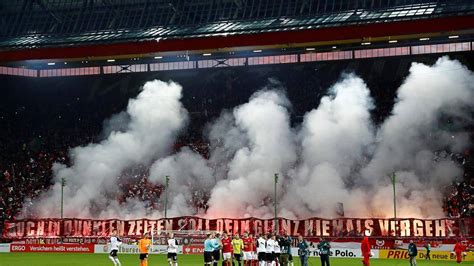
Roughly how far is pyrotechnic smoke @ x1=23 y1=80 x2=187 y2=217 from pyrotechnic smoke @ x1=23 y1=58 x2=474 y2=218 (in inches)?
3.7

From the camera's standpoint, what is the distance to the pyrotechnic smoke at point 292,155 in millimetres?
65812

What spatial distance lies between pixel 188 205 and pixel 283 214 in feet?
30.4

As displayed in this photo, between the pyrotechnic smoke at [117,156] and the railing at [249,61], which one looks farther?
the pyrotechnic smoke at [117,156]

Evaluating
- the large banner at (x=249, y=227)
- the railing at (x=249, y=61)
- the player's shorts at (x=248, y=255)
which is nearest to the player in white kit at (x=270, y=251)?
the player's shorts at (x=248, y=255)

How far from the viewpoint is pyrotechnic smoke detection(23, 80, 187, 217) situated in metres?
73.9

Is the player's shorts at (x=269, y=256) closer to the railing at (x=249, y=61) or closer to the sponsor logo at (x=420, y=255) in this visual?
the sponsor logo at (x=420, y=255)

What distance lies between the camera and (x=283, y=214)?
67.8 m

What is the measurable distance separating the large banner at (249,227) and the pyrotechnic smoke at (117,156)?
519 cm

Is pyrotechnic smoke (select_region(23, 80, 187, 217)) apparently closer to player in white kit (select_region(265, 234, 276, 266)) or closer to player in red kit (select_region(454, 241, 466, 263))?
player in red kit (select_region(454, 241, 466, 263))

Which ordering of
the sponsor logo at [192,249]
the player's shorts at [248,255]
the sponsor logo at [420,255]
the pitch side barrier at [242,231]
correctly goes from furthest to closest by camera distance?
the sponsor logo at [192,249]
the pitch side barrier at [242,231]
the sponsor logo at [420,255]
the player's shorts at [248,255]

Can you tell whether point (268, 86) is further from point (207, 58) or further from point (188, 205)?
point (188, 205)

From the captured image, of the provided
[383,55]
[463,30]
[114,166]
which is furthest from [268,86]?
[463,30]

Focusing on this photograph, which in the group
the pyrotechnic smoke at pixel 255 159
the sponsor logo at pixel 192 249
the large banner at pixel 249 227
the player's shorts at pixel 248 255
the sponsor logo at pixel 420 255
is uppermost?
the pyrotechnic smoke at pixel 255 159

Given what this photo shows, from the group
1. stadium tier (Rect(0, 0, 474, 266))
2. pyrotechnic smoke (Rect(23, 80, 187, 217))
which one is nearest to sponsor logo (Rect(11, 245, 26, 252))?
stadium tier (Rect(0, 0, 474, 266))
